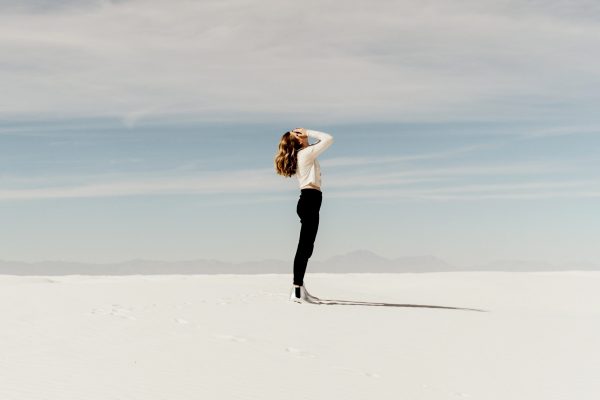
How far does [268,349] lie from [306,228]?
3070 mm

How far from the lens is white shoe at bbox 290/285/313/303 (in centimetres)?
1200

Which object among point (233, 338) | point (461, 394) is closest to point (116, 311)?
point (233, 338)

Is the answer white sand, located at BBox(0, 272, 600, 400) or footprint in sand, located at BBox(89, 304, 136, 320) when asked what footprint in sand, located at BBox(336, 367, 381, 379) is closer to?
white sand, located at BBox(0, 272, 600, 400)

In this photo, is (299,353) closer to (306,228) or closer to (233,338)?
(233,338)

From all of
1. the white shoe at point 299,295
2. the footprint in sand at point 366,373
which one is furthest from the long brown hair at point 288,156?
the footprint in sand at point 366,373

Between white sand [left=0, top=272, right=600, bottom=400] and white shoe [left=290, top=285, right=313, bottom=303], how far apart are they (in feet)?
0.81

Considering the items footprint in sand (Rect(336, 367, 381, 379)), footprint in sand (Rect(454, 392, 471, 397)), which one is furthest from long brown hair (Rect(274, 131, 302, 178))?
footprint in sand (Rect(454, 392, 471, 397))

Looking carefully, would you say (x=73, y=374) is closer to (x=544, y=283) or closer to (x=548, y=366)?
(x=548, y=366)

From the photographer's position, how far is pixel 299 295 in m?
12.0

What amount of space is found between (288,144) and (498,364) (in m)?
4.45

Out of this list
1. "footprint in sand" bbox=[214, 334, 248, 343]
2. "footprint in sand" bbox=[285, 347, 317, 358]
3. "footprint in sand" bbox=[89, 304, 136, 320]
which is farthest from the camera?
"footprint in sand" bbox=[89, 304, 136, 320]

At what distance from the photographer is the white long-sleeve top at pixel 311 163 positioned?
11.1 metres

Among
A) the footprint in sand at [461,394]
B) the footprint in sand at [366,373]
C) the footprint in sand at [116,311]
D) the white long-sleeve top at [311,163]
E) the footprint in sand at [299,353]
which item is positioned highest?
the white long-sleeve top at [311,163]

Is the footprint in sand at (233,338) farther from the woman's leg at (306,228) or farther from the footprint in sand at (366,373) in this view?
the woman's leg at (306,228)
